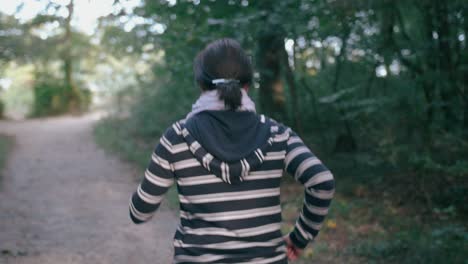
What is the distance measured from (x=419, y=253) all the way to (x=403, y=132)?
7.98 ft

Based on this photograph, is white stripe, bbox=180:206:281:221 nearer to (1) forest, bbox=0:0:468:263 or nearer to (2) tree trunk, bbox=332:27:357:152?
(1) forest, bbox=0:0:468:263

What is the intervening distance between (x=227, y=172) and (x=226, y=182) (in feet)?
0.19

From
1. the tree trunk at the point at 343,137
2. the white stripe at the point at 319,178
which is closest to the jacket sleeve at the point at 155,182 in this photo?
the white stripe at the point at 319,178

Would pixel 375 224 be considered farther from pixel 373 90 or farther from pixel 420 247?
pixel 373 90

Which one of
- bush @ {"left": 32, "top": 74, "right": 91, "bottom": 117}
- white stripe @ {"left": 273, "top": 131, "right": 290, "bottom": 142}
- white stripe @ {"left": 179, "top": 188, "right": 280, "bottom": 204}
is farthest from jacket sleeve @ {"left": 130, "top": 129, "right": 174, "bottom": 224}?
bush @ {"left": 32, "top": 74, "right": 91, "bottom": 117}

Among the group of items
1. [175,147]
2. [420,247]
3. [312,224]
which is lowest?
[420,247]

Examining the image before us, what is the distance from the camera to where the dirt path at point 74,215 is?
6246 millimetres

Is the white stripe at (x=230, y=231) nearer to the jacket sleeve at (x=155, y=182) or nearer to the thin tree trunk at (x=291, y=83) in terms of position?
the jacket sleeve at (x=155, y=182)

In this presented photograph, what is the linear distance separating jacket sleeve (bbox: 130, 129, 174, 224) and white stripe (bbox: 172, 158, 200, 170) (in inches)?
0.9

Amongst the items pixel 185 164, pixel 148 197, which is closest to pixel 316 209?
pixel 185 164

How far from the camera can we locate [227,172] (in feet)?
7.04

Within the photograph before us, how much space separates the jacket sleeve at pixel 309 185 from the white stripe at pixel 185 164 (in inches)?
16.3

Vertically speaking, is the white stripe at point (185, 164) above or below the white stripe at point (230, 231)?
above

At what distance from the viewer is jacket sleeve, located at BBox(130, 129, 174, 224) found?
219 cm
